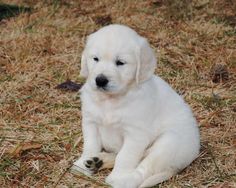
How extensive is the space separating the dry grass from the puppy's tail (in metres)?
0.08

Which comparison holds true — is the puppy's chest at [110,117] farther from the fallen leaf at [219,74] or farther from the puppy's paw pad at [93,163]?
the fallen leaf at [219,74]

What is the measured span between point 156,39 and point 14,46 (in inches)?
68.5

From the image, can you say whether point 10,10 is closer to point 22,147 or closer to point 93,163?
point 22,147

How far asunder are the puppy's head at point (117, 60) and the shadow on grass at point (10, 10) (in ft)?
14.1

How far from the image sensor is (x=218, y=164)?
14.0ft

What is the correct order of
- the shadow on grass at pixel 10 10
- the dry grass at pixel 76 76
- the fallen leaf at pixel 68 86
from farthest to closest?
the shadow on grass at pixel 10 10, the fallen leaf at pixel 68 86, the dry grass at pixel 76 76

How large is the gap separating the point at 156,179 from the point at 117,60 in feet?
2.75

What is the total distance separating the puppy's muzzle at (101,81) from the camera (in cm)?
372

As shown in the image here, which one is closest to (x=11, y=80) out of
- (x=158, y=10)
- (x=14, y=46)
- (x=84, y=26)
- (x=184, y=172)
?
(x=14, y=46)

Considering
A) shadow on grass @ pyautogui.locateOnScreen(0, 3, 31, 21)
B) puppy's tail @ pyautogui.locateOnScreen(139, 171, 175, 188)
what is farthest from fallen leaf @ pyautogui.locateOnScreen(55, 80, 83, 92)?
shadow on grass @ pyautogui.locateOnScreen(0, 3, 31, 21)

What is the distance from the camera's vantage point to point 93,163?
404cm

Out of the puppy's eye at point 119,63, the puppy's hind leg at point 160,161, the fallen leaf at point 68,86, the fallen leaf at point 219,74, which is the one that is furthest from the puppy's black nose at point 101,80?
the fallen leaf at point 219,74

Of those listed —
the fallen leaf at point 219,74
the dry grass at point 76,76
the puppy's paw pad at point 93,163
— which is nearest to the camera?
the puppy's paw pad at point 93,163

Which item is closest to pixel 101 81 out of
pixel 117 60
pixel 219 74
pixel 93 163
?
pixel 117 60
